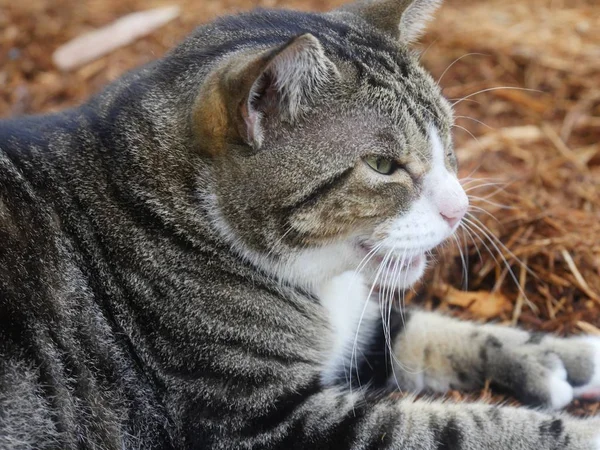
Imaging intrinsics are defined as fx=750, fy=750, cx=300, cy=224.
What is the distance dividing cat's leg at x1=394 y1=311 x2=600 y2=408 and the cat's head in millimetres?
537

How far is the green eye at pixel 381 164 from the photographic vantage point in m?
2.06

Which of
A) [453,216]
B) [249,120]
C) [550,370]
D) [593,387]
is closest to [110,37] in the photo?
[249,120]

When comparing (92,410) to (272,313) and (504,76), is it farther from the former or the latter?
(504,76)

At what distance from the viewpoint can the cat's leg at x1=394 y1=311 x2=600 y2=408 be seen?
2479 millimetres

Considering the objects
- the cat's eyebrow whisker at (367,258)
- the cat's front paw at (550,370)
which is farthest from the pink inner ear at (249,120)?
the cat's front paw at (550,370)

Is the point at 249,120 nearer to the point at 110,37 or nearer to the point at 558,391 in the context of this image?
the point at 558,391

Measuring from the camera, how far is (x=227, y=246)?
2.13m

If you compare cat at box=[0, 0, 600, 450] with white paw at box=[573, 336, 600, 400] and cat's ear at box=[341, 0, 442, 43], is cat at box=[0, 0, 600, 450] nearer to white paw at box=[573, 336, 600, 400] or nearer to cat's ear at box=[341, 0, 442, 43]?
cat's ear at box=[341, 0, 442, 43]

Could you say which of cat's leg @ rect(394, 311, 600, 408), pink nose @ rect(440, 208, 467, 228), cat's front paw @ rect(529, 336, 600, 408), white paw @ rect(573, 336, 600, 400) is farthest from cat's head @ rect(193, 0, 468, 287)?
white paw @ rect(573, 336, 600, 400)

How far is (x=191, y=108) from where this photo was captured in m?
2.07

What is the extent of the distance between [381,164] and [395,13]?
1.79ft

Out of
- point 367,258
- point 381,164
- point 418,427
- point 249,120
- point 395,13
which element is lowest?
point 418,427

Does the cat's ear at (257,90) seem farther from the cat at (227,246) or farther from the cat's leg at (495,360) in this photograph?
the cat's leg at (495,360)

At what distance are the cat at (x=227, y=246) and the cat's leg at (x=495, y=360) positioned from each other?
23 centimetres
